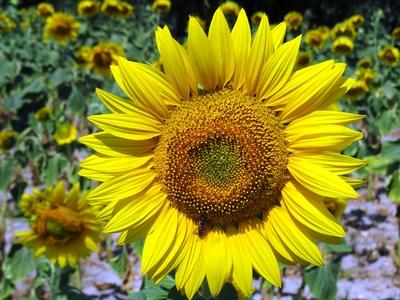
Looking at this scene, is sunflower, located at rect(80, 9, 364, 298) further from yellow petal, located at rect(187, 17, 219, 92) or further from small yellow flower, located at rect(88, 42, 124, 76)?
small yellow flower, located at rect(88, 42, 124, 76)

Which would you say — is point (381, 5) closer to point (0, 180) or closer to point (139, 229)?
point (0, 180)

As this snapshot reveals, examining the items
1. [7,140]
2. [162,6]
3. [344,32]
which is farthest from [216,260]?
[162,6]

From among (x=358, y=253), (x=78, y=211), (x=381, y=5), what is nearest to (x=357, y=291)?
(x=358, y=253)

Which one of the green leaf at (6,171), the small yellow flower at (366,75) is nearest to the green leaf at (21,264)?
the green leaf at (6,171)

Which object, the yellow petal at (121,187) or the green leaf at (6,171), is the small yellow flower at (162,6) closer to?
the green leaf at (6,171)

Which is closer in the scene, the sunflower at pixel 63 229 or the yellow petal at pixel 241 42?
the yellow petal at pixel 241 42
